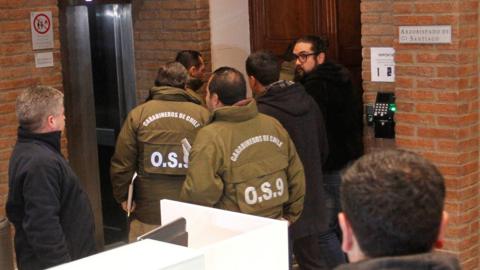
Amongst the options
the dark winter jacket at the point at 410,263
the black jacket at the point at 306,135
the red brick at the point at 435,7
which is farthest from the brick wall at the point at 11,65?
the dark winter jacket at the point at 410,263

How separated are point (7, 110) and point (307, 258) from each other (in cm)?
221

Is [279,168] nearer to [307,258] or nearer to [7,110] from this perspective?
[307,258]

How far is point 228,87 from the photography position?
186 inches

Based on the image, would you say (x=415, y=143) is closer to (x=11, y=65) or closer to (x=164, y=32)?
(x=164, y=32)

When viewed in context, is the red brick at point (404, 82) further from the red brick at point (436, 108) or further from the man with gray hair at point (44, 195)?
the man with gray hair at point (44, 195)

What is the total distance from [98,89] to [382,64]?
245cm

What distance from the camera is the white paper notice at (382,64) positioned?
5.99m

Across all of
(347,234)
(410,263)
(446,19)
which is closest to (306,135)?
(446,19)

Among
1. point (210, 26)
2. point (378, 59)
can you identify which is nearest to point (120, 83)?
point (210, 26)

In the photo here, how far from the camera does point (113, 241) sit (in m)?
7.55

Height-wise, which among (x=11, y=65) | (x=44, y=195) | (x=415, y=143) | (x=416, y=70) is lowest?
(x=415, y=143)

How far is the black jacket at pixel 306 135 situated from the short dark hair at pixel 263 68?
0.10m

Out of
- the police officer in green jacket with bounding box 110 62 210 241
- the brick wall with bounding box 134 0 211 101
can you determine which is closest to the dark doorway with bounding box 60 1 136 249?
the brick wall with bounding box 134 0 211 101

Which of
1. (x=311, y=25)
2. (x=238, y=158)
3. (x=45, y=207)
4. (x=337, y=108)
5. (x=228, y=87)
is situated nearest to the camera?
(x=45, y=207)
